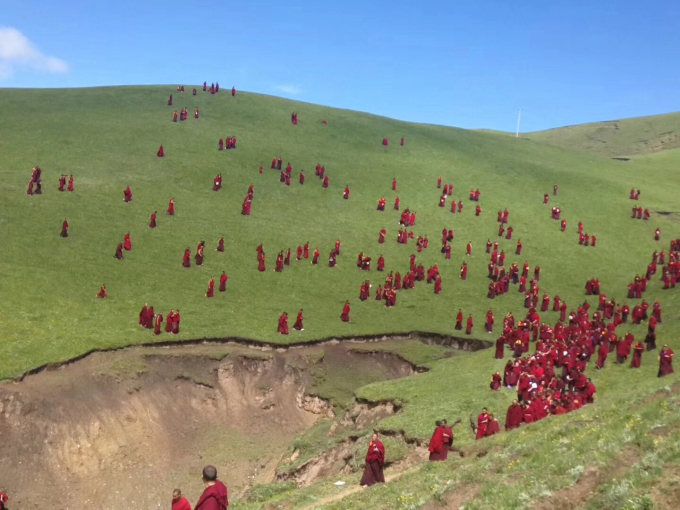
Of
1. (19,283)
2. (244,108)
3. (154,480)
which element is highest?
(244,108)

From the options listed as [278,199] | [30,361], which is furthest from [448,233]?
[30,361]

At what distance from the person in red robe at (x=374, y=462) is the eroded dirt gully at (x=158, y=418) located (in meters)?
9.78

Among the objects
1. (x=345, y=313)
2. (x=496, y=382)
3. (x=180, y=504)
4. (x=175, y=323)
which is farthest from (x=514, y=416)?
(x=345, y=313)

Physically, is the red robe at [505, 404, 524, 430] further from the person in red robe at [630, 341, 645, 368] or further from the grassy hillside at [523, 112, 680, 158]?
the grassy hillside at [523, 112, 680, 158]

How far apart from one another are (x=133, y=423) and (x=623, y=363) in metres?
25.5

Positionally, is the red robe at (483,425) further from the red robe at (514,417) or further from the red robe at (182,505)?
the red robe at (182,505)

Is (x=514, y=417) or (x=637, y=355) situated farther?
(x=637, y=355)

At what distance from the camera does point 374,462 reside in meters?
22.5

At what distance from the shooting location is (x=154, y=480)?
107ft

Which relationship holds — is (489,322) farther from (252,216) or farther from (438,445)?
(438,445)

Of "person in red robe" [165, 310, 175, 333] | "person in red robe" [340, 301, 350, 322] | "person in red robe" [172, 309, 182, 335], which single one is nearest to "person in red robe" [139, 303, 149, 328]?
"person in red robe" [165, 310, 175, 333]

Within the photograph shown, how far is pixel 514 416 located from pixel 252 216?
133 feet

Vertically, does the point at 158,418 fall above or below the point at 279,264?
below

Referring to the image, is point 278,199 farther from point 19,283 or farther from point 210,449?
point 210,449
